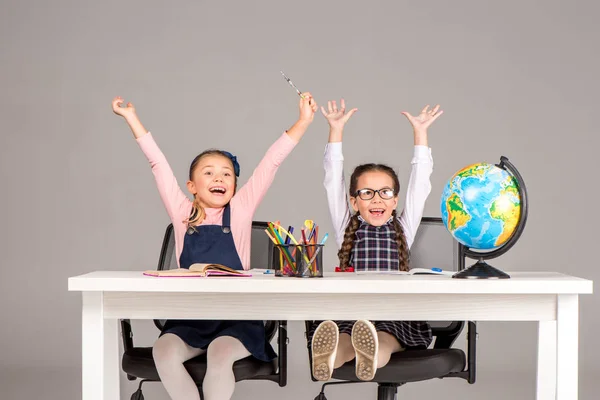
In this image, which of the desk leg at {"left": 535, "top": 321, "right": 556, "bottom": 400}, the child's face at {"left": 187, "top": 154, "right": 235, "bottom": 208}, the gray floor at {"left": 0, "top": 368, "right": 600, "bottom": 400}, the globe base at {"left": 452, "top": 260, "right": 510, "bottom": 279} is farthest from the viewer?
the gray floor at {"left": 0, "top": 368, "right": 600, "bottom": 400}

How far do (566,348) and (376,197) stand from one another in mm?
1068

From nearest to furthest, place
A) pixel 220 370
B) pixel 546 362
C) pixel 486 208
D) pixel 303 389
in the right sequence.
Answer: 1. pixel 486 208
2. pixel 220 370
3. pixel 546 362
4. pixel 303 389

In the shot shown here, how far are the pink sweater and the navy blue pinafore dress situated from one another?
3 cm

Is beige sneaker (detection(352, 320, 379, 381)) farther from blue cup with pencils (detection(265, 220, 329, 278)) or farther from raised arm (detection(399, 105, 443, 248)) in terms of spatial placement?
raised arm (detection(399, 105, 443, 248))

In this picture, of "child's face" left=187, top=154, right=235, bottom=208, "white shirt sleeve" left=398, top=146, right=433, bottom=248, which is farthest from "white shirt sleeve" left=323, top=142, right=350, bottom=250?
"child's face" left=187, top=154, right=235, bottom=208

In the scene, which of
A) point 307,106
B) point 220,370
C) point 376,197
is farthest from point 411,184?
point 220,370

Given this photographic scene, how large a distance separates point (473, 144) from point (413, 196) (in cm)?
220

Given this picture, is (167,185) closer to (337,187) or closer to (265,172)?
(265,172)

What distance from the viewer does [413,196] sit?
12.1 feet

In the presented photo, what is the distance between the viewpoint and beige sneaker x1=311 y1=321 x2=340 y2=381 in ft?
9.62

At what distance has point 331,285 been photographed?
274 cm

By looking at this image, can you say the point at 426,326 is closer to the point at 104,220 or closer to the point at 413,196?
the point at 413,196

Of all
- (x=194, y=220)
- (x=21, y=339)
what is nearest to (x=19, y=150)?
(x=21, y=339)

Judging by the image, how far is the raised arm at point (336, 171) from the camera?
3682 mm
